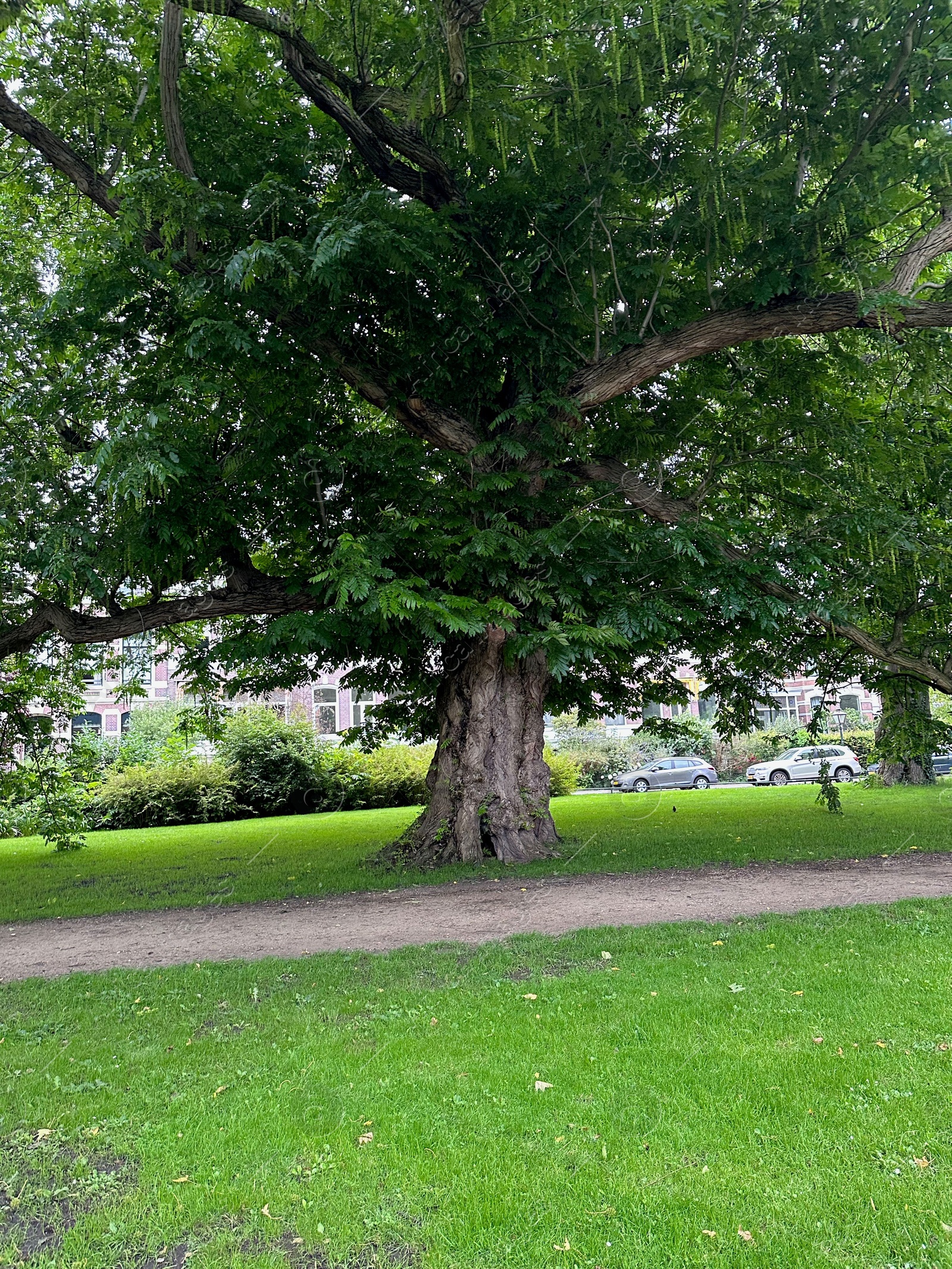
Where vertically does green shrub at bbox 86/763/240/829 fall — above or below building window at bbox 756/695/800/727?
below

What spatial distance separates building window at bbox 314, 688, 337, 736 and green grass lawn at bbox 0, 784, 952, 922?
72.3 feet

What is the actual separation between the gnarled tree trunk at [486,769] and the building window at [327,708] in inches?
1283

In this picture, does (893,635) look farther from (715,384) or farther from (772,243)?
(772,243)

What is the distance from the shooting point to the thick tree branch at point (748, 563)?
10.3 meters

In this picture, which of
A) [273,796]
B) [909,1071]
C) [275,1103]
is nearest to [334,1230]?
[275,1103]

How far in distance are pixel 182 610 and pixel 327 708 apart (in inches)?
1364

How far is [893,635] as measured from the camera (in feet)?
36.7

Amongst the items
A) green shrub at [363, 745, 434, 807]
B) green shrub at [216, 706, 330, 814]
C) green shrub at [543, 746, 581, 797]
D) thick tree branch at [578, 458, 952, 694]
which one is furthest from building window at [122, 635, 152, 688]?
green shrub at [543, 746, 581, 797]

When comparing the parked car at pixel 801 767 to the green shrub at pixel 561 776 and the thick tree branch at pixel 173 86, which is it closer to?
the green shrub at pixel 561 776

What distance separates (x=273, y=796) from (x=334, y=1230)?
2279 centimetres

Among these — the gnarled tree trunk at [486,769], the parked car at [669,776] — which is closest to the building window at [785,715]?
the parked car at [669,776]

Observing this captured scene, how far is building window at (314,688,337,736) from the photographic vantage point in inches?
1740

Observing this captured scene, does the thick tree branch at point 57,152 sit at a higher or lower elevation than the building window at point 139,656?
higher

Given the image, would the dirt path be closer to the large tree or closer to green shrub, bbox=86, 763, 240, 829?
the large tree
